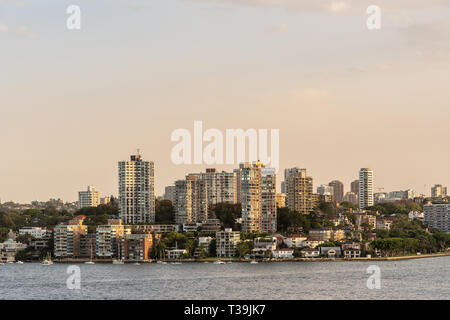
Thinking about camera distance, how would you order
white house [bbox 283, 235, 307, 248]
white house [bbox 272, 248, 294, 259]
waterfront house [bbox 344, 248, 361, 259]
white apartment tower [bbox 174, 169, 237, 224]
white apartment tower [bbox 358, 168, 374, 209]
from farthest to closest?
white apartment tower [bbox 358, 168, 374, 209] → white apartment tower [bbox 174, 169, 237, 224] → white house [bbox 283, 235, 307, 248] → waterfront house [bbox 344, 248, 361, 259] → white house [bbox 272, 248, 294, 259]

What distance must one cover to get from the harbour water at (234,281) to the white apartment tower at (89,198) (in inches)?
780

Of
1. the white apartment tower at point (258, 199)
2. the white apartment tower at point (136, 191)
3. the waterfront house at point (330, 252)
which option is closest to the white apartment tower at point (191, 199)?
the white apartment tower at point (136, 191)

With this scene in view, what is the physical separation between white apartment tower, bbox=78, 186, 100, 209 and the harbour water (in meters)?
19.8

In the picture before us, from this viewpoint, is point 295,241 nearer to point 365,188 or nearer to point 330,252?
point 330,252

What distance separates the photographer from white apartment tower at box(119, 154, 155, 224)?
33000 mm

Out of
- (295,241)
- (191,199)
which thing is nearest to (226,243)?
(295,241)

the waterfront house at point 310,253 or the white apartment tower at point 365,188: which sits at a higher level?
the white apartment tower at point 365,188

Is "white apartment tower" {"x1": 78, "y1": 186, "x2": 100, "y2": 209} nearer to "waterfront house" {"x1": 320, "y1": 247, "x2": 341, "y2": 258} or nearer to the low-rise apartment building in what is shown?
the low-rise apartment building

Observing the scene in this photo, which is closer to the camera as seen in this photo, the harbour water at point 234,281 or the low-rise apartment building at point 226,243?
the harbour water at point 234,281

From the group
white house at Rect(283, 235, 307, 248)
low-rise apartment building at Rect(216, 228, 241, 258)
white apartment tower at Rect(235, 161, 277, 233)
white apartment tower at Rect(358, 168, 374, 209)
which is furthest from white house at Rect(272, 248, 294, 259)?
white apartment tower at Rect(358, 168, 374, 209)

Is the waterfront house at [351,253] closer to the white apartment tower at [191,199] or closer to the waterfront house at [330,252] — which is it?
the waterfront house at [330,252]

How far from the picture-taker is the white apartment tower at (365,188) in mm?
44812

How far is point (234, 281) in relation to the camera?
61.9 feet

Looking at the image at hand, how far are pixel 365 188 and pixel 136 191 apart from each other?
1578 cm
